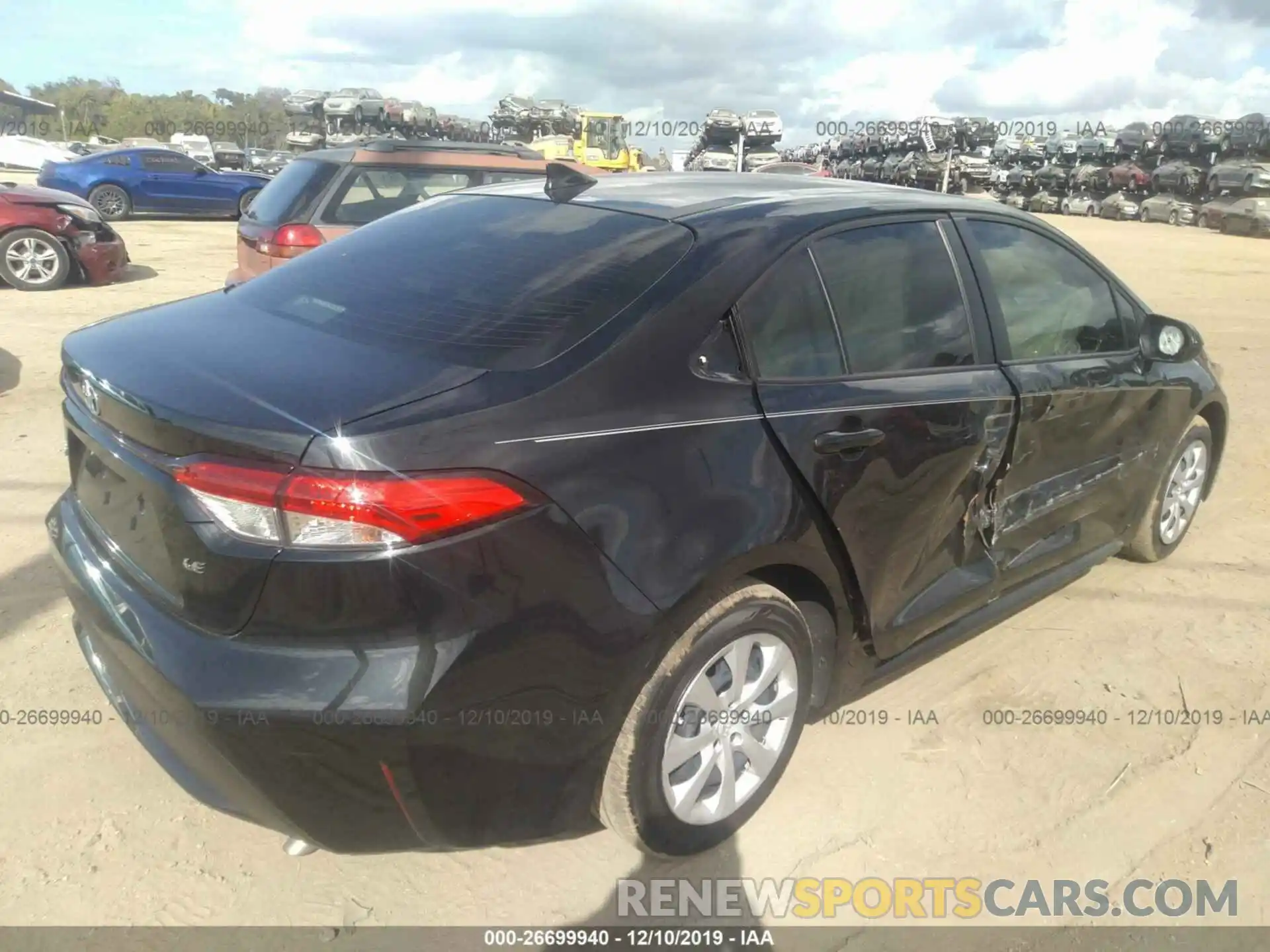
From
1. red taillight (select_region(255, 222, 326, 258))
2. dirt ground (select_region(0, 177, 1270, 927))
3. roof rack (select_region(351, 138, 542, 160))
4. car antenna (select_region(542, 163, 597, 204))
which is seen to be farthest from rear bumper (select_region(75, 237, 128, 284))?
car antenna (select_region(542, 163, 597, 204))

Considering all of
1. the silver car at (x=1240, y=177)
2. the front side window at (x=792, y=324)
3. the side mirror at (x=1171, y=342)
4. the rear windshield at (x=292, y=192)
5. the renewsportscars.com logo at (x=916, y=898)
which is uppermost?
the silver car at (x=1240, y=177)

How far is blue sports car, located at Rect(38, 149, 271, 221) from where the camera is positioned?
1797 centimetres

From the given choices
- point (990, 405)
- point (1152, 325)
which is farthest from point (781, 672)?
point (1152, 325)

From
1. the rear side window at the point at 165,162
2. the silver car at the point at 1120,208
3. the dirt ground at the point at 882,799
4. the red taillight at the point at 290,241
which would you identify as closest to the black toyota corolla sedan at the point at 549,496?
the dirt ground at the point at 882,799

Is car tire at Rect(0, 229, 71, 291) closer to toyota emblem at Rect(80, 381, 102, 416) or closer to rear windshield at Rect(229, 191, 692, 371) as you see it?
rear windshield at Rect(229, 191, 692, 371)

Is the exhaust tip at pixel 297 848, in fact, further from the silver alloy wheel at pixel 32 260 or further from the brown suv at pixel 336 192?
the silver alloy wheel at pixel 32 260

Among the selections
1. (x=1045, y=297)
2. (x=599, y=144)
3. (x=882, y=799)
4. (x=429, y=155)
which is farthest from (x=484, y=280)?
(x=599, y=144)

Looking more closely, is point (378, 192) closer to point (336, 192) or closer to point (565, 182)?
point (336, 192)

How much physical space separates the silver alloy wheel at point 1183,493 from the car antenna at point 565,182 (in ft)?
9.68

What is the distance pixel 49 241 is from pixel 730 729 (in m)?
10.5

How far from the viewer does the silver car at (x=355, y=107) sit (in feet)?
111

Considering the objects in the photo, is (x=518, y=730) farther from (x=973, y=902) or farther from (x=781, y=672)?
(x=973, y=902)

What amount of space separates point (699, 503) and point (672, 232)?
0.80m

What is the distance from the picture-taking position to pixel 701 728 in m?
2.40
